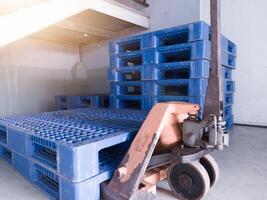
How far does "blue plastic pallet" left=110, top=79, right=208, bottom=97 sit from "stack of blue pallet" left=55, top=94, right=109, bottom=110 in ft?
1.86

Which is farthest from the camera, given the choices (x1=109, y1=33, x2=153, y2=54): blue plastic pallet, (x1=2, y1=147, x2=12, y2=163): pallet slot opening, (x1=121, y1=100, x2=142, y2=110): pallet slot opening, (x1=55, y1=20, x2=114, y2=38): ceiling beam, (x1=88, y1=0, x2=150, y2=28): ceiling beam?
(x1=55, y1=20, x2=114, y2=38): ceiling beam

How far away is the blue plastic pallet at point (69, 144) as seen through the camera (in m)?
1.17

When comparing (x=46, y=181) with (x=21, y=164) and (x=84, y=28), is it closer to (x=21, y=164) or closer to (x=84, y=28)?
(x=21, y=164)

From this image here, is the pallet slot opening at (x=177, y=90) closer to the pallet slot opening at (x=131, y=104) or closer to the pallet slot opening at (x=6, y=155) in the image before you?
the pallet slot opening at (x=131, y=104)

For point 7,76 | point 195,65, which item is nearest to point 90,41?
point 7,76

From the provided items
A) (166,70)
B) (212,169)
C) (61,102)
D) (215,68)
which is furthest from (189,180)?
(61,102)

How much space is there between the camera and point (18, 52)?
5.05 metres

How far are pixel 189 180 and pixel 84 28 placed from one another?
450cm

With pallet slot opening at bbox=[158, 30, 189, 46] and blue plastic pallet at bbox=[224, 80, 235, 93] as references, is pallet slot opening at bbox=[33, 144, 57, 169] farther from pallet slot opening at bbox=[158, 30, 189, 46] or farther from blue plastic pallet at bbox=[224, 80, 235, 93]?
blue plastic pallet at bbox=[224, 80, 235, 93]

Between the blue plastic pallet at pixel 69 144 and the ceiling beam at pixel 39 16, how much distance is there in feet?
4.59

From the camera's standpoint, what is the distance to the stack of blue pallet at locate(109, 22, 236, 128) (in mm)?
2316

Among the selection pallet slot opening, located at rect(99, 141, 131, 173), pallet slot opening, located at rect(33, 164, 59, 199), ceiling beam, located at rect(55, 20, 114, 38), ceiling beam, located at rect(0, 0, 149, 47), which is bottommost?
pallet slot opening, located at rect(33, 164, 59, 199)

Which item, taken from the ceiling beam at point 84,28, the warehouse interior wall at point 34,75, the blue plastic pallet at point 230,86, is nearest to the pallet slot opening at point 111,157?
the blue plastic pallet at point 230,86

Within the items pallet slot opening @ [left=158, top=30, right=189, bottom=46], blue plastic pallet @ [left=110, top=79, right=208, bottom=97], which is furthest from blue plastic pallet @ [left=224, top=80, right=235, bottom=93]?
pallet slot opening @ [left=158, top=30, right=189, bottom=46]
